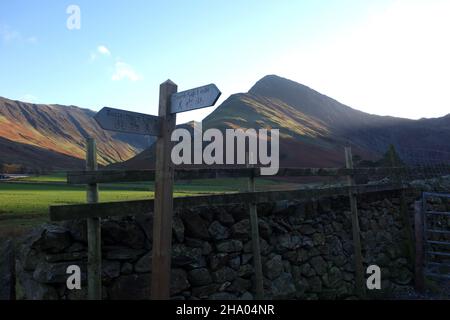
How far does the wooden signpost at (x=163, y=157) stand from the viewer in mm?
3416

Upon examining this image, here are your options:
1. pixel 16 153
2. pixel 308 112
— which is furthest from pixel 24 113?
pixel 308 112

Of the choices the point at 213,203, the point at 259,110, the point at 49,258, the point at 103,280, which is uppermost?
the point at 259,110

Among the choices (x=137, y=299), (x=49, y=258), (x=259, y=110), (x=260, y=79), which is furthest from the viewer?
(x=260, y=79)

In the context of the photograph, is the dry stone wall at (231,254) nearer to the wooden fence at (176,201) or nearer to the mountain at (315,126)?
the wooden fence at (176,201)

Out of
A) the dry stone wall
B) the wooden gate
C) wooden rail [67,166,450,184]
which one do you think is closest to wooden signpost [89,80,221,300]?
the dry stone wall

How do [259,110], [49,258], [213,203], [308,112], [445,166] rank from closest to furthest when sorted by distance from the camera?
[49,258], [213,203], [445,166], [259,110], [308,112]

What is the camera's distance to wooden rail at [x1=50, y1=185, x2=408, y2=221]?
3590mm

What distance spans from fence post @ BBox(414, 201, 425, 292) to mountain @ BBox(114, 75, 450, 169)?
2639 centimetres

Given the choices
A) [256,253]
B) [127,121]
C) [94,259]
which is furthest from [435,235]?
[127,121]

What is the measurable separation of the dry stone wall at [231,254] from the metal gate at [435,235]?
60cm

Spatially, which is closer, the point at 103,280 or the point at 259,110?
the point at 103,280

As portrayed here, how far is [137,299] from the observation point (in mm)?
4129
